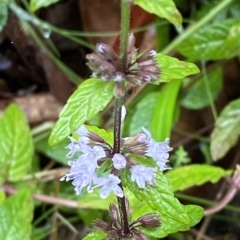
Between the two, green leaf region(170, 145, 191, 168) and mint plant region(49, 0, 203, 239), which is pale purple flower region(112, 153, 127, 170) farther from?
green leaf region(170, 145, 191, 168)

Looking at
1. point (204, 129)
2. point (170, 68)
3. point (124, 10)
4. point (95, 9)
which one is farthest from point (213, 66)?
point (124, 10)

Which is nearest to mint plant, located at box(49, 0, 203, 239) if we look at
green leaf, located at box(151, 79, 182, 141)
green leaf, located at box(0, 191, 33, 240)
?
green leaf, located at box(0, 191, 33, 240)

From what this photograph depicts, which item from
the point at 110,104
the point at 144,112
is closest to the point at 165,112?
the point at 144,112

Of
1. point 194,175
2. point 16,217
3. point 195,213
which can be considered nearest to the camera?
point 195,213

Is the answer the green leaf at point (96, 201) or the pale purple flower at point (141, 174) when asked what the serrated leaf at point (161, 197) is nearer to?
the pale purple flower at point (141, 174)

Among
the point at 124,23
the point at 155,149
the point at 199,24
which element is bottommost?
the point at 155,149

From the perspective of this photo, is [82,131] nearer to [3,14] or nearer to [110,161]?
[110,161]

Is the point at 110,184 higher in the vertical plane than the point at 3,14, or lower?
lower
